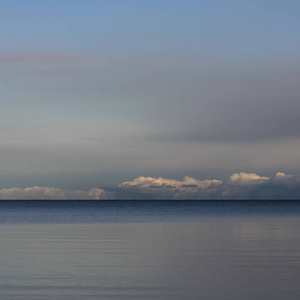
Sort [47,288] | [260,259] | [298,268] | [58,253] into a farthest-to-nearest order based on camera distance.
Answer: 1. [58,253]
2. [260,259]
3. [298,268]
4. [47,288]

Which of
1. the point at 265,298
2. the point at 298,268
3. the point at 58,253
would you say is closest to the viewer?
the point at 265,298

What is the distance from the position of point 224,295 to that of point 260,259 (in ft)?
30.1

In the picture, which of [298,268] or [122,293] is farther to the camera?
[298,268]

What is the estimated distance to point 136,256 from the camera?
28.7m

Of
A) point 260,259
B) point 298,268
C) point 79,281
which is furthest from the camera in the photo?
point 260,259

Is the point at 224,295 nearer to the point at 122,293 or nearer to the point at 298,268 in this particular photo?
the point at 122,293

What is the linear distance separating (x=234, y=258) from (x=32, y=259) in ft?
32.8

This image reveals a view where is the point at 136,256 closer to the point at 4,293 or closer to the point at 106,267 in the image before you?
the point at 106,267

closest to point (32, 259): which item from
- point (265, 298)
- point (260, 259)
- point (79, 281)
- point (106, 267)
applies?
point (106, 267)

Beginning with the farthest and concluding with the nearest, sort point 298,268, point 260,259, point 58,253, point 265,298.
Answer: point 58,253 → point 260,259 → point 298,268 → point 265,298

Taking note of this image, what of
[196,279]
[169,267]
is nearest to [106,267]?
[169,267]

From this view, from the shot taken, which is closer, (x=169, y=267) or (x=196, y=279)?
(x=196, y=279)

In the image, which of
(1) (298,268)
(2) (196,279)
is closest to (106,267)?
(2) (196,279)

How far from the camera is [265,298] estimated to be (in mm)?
17828
